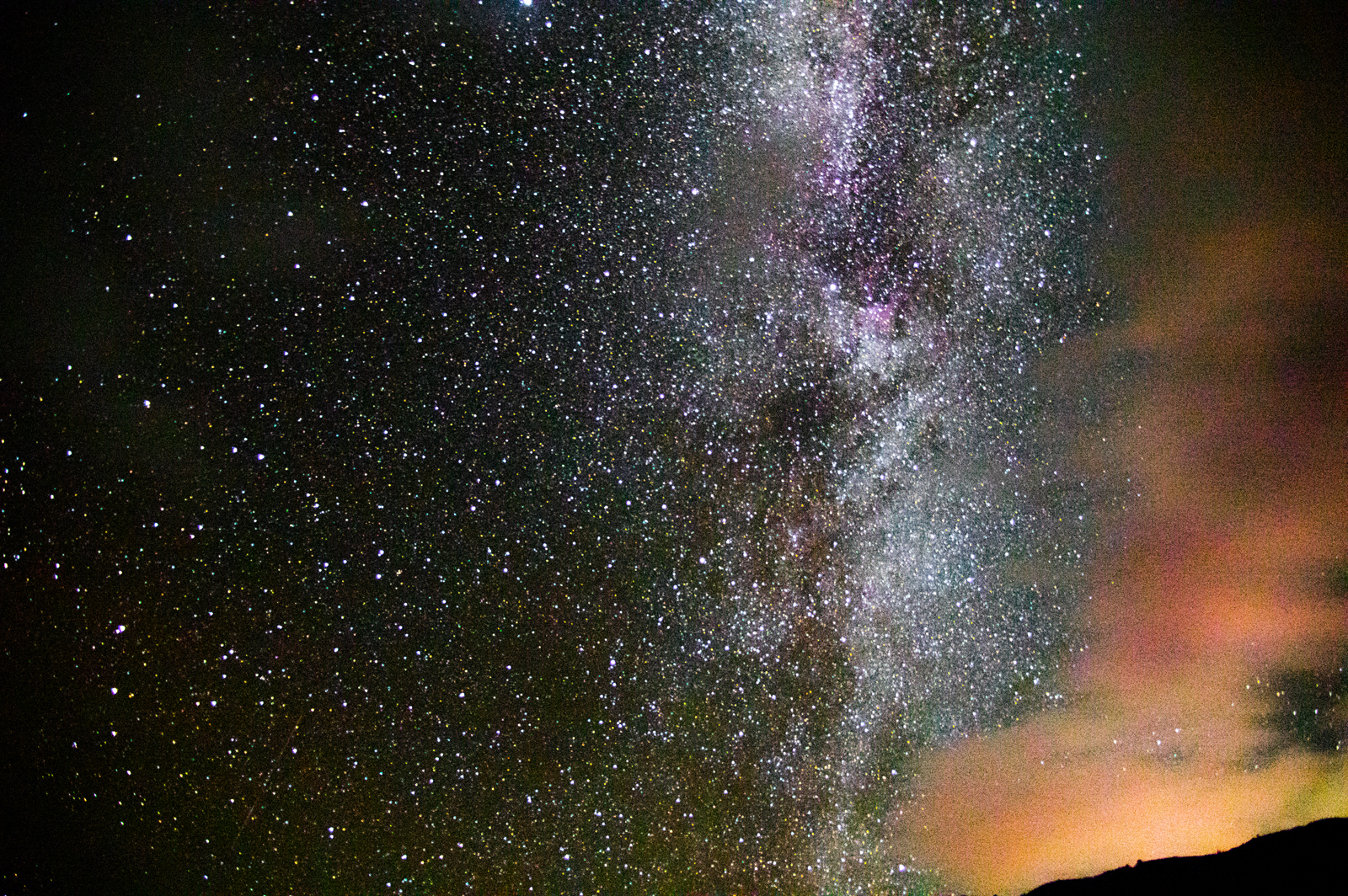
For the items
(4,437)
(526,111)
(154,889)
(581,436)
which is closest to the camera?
(4,437)

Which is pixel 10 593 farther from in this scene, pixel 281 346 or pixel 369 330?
pixel 369 330

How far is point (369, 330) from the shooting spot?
2.47 meters

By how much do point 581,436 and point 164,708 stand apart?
1.75 meters

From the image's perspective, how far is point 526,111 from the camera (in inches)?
100

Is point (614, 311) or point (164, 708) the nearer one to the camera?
point (164, 708)

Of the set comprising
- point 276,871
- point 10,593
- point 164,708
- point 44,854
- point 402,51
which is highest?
point 402,51

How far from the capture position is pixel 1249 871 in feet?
15.4

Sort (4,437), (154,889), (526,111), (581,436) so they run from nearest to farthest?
(4,437)
(154,889)
(526,111)
(581,436)

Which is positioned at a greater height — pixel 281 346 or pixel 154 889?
pixel 281 346

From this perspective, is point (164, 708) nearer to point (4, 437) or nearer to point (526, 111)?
point (4, 437)

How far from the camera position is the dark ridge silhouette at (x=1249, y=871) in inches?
172

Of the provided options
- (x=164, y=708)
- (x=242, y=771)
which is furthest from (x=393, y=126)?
(x=242, y=771)

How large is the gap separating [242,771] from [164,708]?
35cm

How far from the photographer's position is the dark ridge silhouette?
4.37 m
